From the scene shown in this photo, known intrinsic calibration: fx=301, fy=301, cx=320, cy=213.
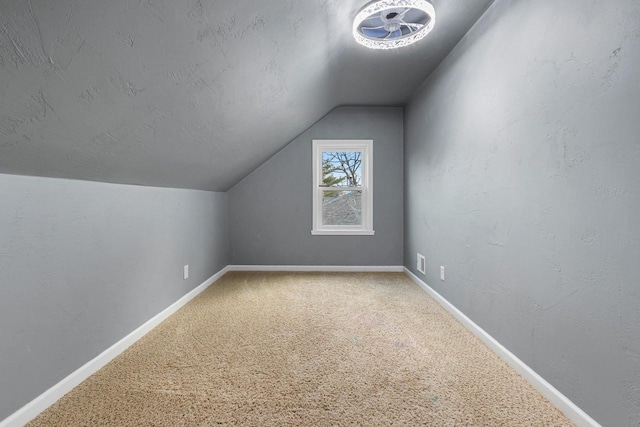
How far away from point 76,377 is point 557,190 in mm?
2529

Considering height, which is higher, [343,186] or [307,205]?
[343,186]

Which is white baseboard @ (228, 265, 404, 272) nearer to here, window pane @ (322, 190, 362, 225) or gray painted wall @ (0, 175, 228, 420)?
window pane @ (322, 190, 362, 225)

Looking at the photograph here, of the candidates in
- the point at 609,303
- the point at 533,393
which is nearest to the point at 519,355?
the point at 533,393

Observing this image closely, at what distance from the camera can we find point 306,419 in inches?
51.4

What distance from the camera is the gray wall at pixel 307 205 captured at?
13.0 feet

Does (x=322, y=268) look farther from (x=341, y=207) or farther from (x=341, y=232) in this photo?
(x=341, y=207)

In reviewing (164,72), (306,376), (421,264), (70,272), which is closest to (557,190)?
(306,376)

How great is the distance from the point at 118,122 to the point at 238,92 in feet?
2.47

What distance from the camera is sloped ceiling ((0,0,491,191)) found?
89 cm

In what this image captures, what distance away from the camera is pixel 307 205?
159 inches

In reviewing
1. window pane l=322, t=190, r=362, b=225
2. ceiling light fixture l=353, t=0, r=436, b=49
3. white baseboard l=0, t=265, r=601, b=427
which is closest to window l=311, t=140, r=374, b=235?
window pane l=322, t=190, r=362, b=225

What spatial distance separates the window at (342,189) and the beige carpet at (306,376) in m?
1.60

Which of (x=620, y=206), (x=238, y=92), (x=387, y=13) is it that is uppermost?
(x=387, y=13)

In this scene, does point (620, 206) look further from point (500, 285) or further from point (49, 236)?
point (49, 236)
